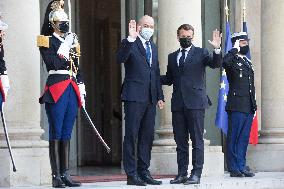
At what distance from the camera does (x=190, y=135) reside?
11.9 metres

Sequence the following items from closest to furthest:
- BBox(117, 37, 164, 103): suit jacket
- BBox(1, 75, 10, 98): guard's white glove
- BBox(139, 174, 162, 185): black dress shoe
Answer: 1. BBox(1, 75, 10, 98): guard's white glove
2. BBox(117, 37, 164, 103): suit jacket
3. BBox(139, 174, 162, 185): black dress shoe

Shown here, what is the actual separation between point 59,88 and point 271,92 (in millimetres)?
5955

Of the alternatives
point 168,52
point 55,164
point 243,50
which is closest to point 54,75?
point 55,164

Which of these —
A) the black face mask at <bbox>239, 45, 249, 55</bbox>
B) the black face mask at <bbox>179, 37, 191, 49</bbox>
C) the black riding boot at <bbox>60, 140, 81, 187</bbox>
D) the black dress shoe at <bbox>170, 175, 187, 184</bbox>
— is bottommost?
the black dress shoe at <bbox>170, 175, 187, 184</bbox>

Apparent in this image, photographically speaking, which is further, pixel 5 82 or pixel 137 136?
pixel 137 136

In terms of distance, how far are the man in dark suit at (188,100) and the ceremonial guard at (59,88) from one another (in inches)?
56.4

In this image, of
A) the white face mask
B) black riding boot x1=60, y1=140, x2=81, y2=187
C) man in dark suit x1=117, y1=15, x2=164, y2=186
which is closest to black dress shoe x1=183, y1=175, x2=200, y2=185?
man in dark suit x1=117, y1=15, x2=164, y2=186

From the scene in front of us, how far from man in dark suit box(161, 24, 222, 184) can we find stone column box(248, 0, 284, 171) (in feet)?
13.7

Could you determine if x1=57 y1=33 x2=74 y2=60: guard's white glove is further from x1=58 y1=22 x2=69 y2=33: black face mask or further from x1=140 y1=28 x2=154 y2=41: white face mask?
x1=140 y1=28 x2=154 y2=41: white face mask

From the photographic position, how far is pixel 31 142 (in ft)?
37.9

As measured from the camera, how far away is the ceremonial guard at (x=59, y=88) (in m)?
11.0

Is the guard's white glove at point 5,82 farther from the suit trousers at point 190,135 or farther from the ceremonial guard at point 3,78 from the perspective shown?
the suit trousers at point 190,135

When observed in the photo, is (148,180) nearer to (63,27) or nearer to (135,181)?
(135,181)

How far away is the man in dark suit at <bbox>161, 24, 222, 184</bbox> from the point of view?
38.8 feet
